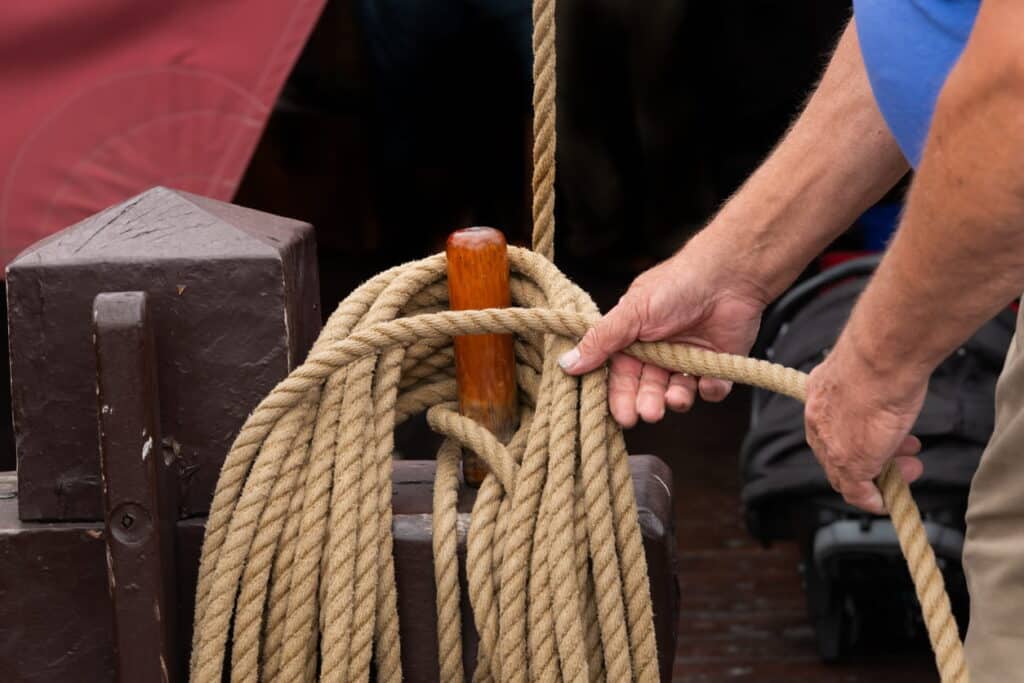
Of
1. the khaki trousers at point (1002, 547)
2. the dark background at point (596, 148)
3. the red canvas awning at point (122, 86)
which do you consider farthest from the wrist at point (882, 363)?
the dark background at point (596, 148)

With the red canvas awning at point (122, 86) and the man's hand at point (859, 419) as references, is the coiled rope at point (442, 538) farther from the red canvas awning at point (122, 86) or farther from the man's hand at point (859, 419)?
the red canvas awning at point (122, 86)

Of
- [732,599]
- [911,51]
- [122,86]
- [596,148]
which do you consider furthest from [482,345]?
[596,148]

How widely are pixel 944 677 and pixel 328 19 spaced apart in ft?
9.70

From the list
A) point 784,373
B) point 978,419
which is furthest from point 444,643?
point 978,419

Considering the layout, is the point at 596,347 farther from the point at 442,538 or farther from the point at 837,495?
the point at 837,495

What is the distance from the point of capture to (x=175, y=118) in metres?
2.54

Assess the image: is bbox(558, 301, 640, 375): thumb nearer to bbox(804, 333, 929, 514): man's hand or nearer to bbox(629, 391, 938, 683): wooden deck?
bbox(804, 333, 929, 514): man's hand

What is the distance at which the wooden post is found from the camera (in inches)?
44.6

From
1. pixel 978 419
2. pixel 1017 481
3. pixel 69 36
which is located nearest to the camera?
pixel 1017 481

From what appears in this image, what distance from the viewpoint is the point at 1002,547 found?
4.16ft

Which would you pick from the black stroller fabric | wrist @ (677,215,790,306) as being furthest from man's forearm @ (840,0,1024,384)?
the black stroller fabric

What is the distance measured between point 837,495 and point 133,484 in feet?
4.91

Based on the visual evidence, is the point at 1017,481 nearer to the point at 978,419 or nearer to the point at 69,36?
the point at 978,419

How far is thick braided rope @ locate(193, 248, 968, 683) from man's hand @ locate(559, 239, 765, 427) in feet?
0.07
